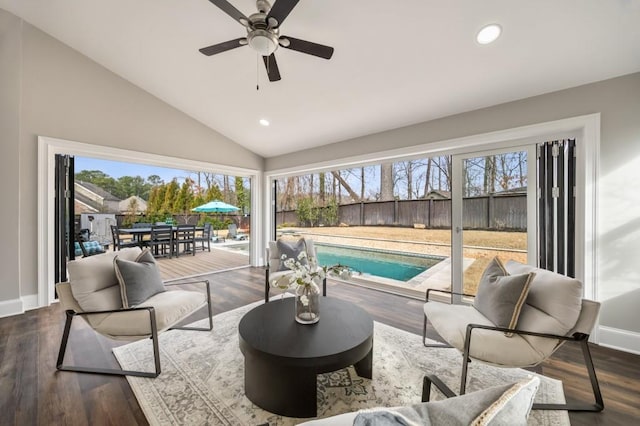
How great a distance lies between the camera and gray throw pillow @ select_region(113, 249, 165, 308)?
84.9 inches

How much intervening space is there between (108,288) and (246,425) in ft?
5.36

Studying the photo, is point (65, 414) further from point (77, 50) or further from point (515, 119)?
point (515, 119)

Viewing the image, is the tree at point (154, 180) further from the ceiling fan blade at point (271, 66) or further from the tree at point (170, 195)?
the ceiling fan blade at point (271, 66)

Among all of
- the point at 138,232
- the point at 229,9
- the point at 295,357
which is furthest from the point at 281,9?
the point at 138,232

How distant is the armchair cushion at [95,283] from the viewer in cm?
201

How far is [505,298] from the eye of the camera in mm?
1835

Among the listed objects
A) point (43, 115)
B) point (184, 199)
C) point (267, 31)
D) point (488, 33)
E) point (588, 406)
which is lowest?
point (588, 406)

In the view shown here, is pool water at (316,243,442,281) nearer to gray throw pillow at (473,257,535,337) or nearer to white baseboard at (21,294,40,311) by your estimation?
gray throw pillow at (473,257,535,337)

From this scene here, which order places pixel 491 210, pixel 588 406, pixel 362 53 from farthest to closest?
pixel 491 210 < pixel 362 53 < pixel 588 406

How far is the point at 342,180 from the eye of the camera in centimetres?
593

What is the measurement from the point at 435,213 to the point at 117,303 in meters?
4.65

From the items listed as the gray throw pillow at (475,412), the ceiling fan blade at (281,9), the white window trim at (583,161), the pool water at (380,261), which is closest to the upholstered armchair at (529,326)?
the white window trim at (583,161)

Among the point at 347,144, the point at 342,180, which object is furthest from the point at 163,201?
the point at 347,144

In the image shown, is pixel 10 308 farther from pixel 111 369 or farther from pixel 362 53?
pixel 362 53
